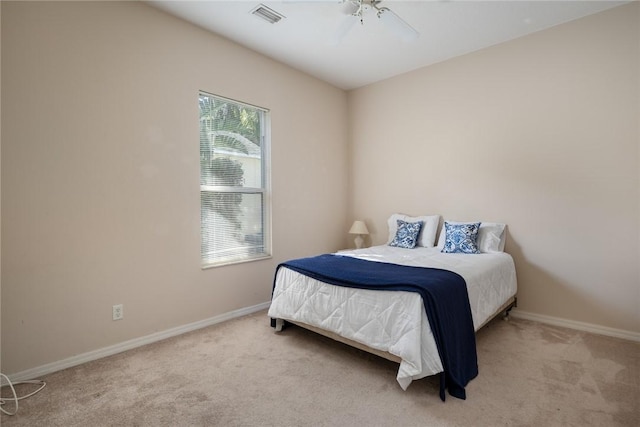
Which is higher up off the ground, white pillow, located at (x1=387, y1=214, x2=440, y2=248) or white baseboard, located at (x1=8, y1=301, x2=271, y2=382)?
white pillow, located at (x1=387, y1=214, x2=440, y2=248)

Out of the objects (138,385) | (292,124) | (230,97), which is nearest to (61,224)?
(138,385)

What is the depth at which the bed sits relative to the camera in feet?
6.36

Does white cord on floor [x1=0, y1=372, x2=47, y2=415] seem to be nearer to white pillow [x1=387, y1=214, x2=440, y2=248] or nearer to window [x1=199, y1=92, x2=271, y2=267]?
window [x1=199, y1=92, x2=271, y2=267]

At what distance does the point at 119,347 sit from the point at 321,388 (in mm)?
1673

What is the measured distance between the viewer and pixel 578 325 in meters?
3.01

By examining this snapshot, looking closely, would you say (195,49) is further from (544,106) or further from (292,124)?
(544,106)

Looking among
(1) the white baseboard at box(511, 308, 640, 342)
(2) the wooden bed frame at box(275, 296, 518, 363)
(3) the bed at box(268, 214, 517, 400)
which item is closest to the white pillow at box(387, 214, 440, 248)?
(3) the bed at box(268, 214, 517, 400)

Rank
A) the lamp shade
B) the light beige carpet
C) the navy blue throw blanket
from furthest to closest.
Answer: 1. the lamp shade
2. the navy blue throw blanket
3. the light beige carpet

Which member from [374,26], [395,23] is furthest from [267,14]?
[395,23]

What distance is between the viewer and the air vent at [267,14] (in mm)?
2756

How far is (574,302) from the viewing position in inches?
120

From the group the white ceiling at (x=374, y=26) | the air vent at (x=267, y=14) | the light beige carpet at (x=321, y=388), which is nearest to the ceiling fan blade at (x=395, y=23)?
the white ceiling at (x=374, y=26)

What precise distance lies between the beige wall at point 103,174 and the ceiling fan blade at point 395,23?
5.39ft

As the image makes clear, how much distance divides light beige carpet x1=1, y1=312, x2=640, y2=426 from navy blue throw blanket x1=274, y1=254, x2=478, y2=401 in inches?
5.8
